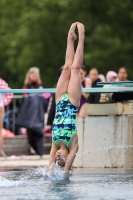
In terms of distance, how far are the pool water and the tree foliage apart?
27408mm

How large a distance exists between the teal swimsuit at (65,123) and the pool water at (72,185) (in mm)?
584

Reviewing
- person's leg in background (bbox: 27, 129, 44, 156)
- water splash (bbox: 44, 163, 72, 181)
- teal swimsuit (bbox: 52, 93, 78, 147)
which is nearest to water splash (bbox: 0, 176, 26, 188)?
water splash (bbox: 44, 163, 72, 181)

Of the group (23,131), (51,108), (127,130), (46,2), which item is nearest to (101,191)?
(127,130)

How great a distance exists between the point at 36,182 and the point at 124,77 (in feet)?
25.7

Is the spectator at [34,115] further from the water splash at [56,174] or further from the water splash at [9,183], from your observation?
the water splash at [9,183]

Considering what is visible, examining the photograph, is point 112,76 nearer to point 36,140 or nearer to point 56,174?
point 36,140

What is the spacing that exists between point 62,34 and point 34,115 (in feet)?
83.3

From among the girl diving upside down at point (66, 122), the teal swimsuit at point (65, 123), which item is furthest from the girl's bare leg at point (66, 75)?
the teal swimsuit at point (65, 123)

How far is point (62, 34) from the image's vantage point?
44500mm

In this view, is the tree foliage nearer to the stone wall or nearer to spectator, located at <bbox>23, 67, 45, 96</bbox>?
spectator, located at <bbox>23, 67, 45, 96</bbox>

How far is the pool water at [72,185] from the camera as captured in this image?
9672mm

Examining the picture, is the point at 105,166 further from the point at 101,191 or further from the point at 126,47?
the point at 126,47

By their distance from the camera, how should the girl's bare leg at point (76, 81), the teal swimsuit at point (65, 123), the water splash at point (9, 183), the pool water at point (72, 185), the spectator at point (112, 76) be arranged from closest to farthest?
the pool water at point (72, 185)
the water splash at point (9, 183)
the teal swimsuit at point (65, 123)
the girl's bare leg at point (76, 81)
the spectator at point (112, 76)

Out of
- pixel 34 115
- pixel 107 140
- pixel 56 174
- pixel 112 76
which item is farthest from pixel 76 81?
pixel 34 115
